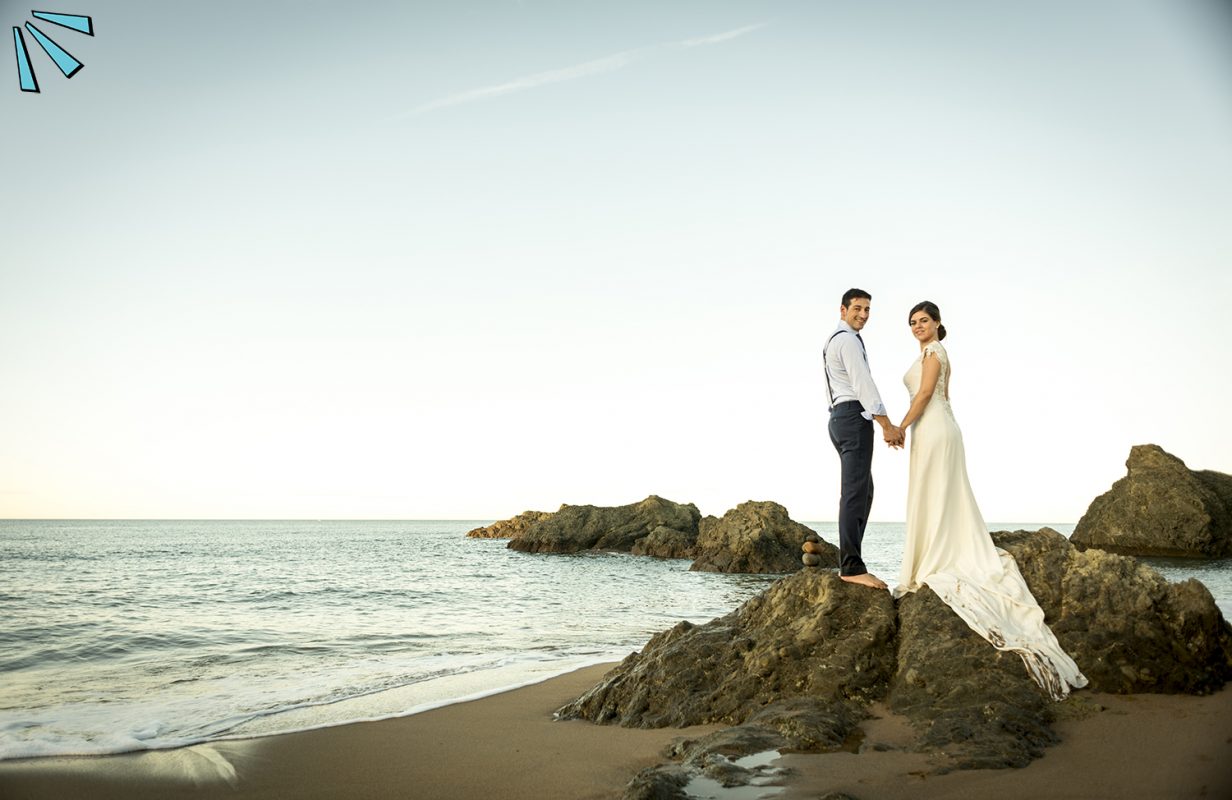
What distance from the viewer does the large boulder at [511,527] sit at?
242 ft

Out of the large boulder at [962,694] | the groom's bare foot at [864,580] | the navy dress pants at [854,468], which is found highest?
the navy dress pants at [854,468]

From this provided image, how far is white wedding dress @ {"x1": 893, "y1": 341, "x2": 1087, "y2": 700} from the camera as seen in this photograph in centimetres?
574

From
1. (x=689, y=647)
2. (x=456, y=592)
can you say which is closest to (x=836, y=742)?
(x=689, y=647)

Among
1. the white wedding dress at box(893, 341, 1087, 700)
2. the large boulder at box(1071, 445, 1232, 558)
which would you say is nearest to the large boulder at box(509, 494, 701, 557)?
the large boulder at box(1071, 445, 1232, 558)

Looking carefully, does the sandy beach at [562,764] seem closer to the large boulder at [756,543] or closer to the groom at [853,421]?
the groom at [853,421]

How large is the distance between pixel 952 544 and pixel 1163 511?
42739 millimetres

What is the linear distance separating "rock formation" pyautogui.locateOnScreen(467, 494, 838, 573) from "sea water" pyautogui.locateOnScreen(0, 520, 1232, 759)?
6075 millimetres

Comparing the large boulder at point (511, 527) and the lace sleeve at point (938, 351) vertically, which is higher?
the lace sleeve at point (938, 351)

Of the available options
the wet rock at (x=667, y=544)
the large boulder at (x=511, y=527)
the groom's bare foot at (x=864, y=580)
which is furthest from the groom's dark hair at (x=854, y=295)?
the large boulder at (x=511, y=527)

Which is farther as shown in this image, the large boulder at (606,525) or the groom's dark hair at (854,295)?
the large boulder at (606,525)

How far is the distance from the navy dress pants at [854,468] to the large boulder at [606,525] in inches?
1909

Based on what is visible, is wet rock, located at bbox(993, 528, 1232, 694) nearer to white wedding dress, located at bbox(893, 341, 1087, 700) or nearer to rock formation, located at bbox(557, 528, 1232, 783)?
rock formation, located at bbox(557, 528, 1232, 783)

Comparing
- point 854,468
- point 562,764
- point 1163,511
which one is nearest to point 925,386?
point 854,468

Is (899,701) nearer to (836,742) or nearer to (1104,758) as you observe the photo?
(836,742)
